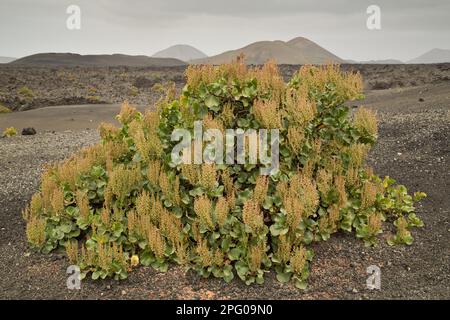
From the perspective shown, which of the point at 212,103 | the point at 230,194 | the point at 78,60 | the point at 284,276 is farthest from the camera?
the point at 78,60

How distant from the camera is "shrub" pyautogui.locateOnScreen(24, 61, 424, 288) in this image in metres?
4.84

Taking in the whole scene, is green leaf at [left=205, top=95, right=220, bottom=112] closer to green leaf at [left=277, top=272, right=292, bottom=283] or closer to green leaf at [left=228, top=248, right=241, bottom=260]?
green leaf at [left=228, top=248, right=241, bottom=260]

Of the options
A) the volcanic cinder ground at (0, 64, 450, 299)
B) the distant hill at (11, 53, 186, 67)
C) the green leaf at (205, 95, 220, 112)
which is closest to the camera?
the volcanic cinder ground at (0, 64, 450, 299)

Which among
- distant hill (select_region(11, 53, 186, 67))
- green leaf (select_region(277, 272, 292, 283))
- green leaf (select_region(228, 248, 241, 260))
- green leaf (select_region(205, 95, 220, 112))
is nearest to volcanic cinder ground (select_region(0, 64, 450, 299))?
green leaf (select_region(277, 272, 292, 283))

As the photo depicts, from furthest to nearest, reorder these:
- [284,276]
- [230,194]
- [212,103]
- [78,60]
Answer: [78,60] → [212,103] → [230,194] → [284,276]

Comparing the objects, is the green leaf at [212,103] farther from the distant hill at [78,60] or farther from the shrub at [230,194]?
the distant hill at [78,60]

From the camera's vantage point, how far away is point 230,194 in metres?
5.14

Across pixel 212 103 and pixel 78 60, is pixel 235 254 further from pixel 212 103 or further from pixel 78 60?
pixel 78 60

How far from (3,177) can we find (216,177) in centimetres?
549

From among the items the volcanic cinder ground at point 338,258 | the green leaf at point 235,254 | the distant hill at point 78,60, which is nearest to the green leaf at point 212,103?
the green leaf at point 235,254

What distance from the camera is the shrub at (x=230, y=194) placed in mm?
4842

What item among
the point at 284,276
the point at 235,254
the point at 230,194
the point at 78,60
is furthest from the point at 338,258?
the point at 78,60

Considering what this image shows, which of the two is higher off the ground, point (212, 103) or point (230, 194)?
point (212, 103)

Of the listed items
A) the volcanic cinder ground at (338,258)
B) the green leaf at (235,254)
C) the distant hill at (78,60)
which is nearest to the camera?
the volcanic cinder ground at (338,258)
